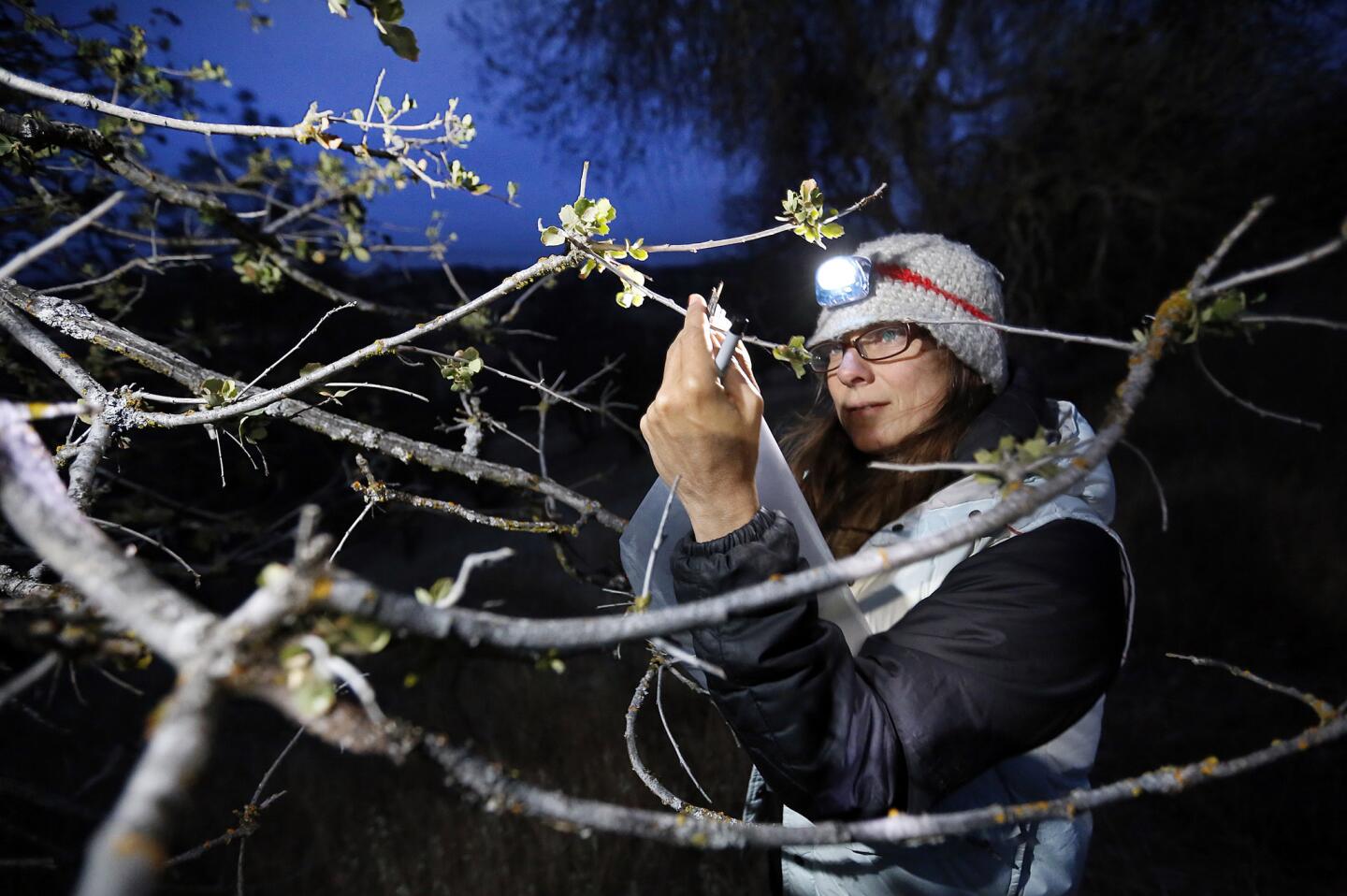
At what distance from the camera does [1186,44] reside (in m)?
6.99

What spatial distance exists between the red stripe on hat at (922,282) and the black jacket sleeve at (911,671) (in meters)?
0.65

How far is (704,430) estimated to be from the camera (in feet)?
3.44

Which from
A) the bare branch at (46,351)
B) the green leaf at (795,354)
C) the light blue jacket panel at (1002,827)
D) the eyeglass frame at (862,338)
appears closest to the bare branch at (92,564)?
the bare branch at (46,351)

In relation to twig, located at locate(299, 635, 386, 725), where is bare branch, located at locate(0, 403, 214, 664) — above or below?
above

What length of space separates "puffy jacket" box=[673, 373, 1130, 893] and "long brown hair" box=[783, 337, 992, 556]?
0.59 ft

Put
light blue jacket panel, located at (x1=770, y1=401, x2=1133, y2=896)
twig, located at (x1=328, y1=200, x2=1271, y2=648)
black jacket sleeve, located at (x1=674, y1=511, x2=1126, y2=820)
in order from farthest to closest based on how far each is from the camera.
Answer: light blue jacket panel, located at (x1=770, y1=401, x2=1133, y2=896) → black jacket sleeve, located at (x1=674, y1=511, x2=1126, y2=820) → twig, located at (x1=328, y1=200, x2=1271, y2=648)

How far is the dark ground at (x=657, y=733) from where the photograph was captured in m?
3.10

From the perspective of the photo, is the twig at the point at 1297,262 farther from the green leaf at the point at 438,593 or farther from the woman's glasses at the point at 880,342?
the woman's glasses at the point at 880,342

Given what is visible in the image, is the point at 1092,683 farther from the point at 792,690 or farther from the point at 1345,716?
the point at 792,690

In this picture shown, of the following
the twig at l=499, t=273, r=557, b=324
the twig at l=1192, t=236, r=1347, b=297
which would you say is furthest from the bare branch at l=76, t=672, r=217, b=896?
the twig at l=499, t=273, r=557, b=324

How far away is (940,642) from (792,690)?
0.31 metres

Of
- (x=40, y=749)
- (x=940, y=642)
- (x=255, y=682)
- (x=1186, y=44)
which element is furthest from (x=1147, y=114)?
(x=40, y=749)

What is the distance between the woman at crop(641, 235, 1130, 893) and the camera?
3.49 ft

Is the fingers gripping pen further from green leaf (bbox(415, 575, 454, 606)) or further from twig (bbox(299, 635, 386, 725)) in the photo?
twig (bbox(299, 635, 386, 725))
